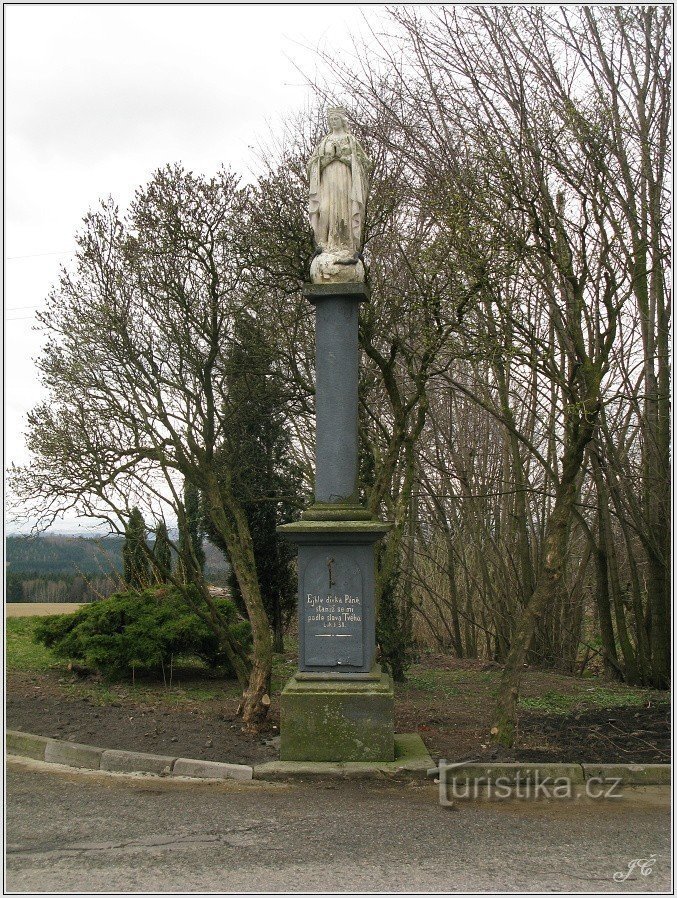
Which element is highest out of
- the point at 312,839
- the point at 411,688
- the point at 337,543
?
the point at 337,543

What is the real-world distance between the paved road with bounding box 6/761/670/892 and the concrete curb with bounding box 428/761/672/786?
0.18 m

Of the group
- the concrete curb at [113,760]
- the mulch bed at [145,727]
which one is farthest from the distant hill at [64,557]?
the concrete curb at [113,760]

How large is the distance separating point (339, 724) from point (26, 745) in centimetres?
323

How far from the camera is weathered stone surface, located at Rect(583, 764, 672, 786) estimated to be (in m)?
7.02

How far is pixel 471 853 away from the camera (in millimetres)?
5336

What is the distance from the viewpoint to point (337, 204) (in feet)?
26.7

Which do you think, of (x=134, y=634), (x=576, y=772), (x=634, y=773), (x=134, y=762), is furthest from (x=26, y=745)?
(x=634, y=773)

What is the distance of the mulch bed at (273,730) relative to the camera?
7.66 m

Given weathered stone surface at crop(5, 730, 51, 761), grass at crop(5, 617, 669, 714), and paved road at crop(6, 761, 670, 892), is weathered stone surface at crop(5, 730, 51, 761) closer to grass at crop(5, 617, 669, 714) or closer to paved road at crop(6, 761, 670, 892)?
paved road at crop(6, 761, 670, 892)

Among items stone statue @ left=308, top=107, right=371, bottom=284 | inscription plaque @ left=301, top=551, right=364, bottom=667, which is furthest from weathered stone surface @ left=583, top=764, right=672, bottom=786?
stone statue @ left=308, top=107, right=371, bottom=284

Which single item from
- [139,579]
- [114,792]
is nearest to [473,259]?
[114,792]

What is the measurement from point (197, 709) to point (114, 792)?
3619 millimetres

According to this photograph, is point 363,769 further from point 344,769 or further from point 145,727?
point 145,727

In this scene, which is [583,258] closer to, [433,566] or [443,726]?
[443,726]
